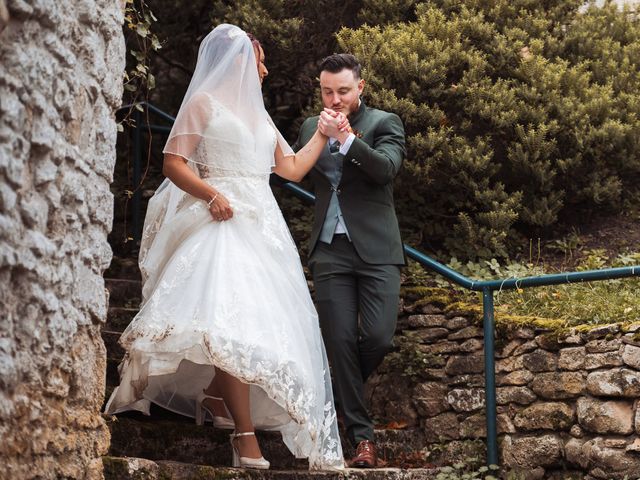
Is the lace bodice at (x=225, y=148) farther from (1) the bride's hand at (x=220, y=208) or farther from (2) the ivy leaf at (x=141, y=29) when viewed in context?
(2) the ivy leaf at (x=141, y=29)

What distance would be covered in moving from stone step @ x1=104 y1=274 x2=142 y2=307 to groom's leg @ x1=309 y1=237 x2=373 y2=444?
141 cm

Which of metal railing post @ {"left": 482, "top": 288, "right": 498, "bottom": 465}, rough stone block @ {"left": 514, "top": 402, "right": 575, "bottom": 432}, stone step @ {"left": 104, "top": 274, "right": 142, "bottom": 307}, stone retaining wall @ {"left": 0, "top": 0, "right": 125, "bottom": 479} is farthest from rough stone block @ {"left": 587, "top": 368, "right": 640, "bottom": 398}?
stone step @ {"left": 104, "top": 274, "right": 142, "bottom": 307}

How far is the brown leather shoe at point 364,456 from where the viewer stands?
15.9 ft

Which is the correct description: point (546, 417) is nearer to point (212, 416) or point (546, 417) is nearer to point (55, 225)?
point (212, 416)

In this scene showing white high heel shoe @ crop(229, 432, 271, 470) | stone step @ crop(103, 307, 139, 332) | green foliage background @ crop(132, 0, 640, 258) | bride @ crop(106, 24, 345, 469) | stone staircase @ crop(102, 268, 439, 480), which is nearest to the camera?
stone staircase @ crop(102, 268, 439, 480)

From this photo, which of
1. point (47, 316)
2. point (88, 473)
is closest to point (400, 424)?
point (88, 473)

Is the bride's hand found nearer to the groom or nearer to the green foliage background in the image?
the groom

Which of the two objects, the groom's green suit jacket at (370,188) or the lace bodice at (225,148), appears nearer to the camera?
the lace bodice at (225,148)

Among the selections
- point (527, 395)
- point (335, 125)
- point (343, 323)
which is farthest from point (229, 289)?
point (527, 395)

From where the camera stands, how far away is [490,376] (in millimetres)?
5207

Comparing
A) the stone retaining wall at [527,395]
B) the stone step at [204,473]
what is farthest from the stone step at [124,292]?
the stone step at [204,473]

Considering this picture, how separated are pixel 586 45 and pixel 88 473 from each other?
194 inches

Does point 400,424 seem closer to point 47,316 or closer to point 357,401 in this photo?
point 357,401

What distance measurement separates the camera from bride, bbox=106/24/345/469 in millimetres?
4141
